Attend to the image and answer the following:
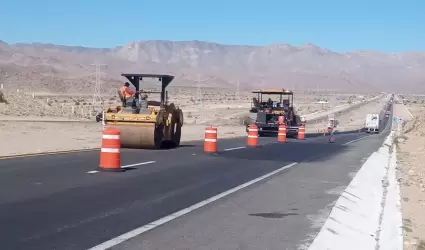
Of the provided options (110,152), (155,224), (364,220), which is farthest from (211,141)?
(155,224)

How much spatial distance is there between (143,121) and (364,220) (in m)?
14.1

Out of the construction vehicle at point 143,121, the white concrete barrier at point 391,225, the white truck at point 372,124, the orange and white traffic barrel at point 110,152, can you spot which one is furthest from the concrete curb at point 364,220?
the white truck at point 372,124

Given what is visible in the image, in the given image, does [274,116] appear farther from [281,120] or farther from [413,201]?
[413,201]

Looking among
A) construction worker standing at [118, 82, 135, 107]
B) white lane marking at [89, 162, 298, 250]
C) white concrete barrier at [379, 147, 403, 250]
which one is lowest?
white concrete barrier at [379, 147, 403, 250]

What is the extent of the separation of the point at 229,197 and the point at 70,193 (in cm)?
312

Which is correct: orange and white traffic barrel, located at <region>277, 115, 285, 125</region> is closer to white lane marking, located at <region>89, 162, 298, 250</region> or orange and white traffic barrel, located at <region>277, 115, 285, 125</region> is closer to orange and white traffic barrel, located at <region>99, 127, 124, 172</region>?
orange and white traffic barrel, located at <region>99, 127, 124, 172</region>

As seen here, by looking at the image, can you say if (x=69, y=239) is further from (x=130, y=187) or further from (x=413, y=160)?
(x=413, y=160)

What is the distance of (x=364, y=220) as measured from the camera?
1252 centimetres

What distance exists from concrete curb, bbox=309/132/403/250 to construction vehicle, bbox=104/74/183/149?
900 centimetres

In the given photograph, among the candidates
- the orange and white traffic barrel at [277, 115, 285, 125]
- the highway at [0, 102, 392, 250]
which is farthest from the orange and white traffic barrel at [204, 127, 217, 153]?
the orange and white traffic barrel at [277, 115, 285, 125]

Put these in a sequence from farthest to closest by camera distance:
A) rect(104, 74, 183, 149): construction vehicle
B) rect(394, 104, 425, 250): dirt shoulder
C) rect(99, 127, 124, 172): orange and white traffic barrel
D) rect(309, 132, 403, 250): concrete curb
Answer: rect(104, 74, 183, 149): construction vehicle < rect(99, 127, 124, 172): orange and white traffic barrel < rect(394, 104, 425, 250): dirt shoulder < rect(309, 132, 403, 250): concrete curb

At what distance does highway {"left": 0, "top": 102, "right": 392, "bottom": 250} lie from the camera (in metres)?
9.99

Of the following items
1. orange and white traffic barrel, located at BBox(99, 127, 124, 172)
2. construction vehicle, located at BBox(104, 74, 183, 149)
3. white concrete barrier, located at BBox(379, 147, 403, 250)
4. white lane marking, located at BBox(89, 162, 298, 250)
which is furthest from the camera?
construction vehicle, located at BBox(104, 74, 183, 149)

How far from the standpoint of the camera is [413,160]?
32.5m
